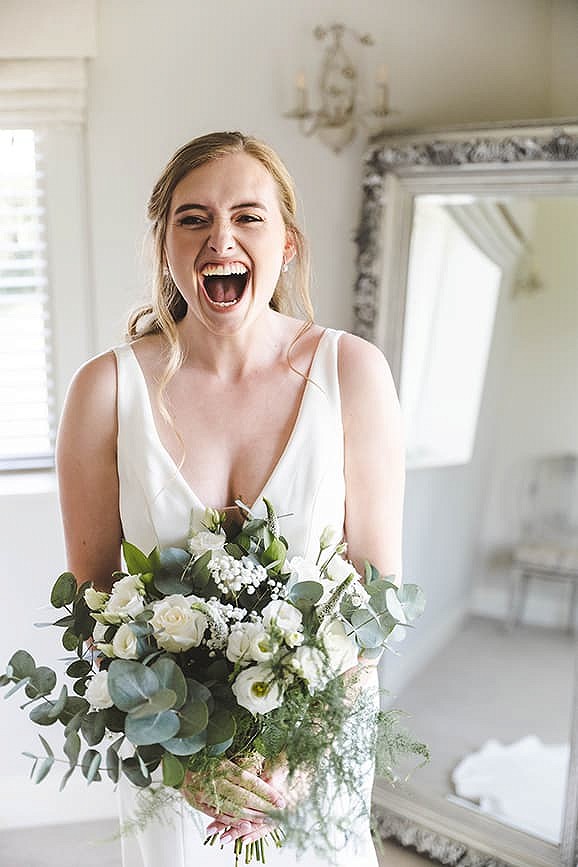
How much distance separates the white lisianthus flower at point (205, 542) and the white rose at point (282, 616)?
0.17m

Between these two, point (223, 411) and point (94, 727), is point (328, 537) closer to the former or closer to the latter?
point (223, 411)

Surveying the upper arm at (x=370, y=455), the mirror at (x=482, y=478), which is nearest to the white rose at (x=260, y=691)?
the upper arm at (x=370, y=455)

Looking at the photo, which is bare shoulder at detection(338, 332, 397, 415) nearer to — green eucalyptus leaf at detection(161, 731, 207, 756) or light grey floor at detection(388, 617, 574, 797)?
green eucalyptus leaf at detection(161, 731, 207, 756)

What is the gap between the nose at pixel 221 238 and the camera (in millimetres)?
1493

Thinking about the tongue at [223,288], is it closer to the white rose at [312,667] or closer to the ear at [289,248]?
the ear at [289,248]

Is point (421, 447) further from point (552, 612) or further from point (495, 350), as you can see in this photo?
point (552, 612)

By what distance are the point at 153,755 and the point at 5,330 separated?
1.62 metres

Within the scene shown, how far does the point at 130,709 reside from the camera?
123 cm

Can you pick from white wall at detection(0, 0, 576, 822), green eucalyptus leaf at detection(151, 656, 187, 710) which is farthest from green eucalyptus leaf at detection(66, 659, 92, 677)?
white wall at detection(0, 0, 576, 822)

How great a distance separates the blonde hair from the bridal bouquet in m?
0.41

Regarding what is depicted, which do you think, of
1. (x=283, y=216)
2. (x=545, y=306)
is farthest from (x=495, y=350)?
(x=283, y=216)

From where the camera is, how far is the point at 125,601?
4.44ft

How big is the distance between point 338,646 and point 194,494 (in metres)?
0.40

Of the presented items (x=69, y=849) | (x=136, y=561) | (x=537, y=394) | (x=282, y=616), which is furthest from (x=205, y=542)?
Result: (x=69, y=849)
